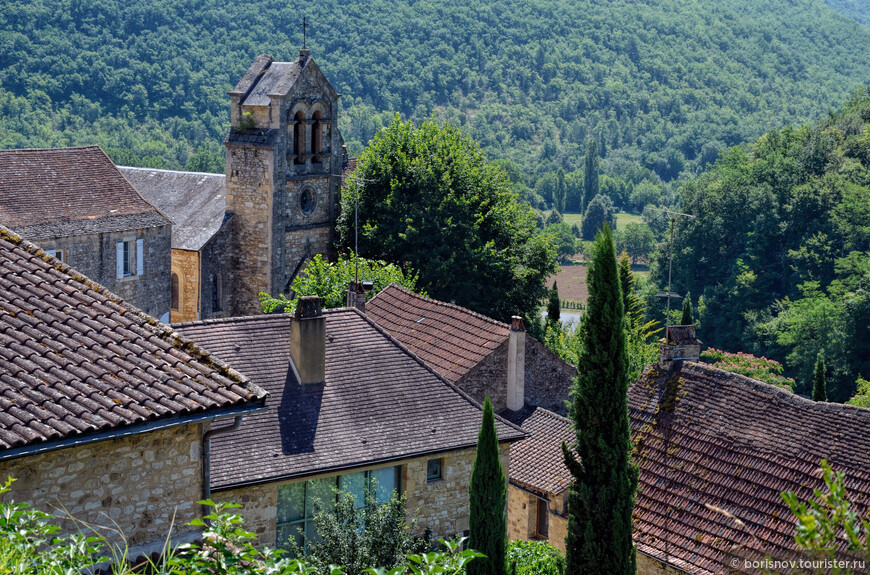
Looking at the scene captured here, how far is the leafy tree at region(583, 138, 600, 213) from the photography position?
507ft

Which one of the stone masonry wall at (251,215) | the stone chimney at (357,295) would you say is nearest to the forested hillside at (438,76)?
the stone masonry wall at (251,215)

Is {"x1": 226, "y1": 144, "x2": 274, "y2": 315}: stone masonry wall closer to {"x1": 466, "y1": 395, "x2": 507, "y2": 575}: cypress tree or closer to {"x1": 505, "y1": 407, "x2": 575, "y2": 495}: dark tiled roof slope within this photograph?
{"x1": 505, "y1": 407, "x2": 575, "y2": 495}: dark tiled roof slope

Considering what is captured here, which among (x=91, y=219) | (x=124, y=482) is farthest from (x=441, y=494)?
(x=91, y=219)

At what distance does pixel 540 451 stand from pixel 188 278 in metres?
20.5

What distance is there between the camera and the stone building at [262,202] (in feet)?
133

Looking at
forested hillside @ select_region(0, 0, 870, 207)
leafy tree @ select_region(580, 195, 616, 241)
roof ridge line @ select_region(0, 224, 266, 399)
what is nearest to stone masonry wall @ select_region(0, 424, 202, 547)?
roof ridge line @ select_region(0, 224, 266, 399)

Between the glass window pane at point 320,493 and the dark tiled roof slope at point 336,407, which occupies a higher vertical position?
the dark tiled roof slope at point 336,407

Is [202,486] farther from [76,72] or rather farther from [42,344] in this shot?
[76,72]

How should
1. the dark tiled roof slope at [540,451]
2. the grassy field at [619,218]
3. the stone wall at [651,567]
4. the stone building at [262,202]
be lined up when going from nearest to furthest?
the stone wall at [651,567]
the dark tiled roof slope at [540,451]
the stone building at [262,202]
the grassy field at [619,218]

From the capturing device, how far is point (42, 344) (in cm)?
1039

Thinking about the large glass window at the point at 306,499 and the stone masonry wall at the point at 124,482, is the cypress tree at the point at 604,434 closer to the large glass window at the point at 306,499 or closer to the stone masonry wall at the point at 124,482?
the large glass window at the point at 306,499

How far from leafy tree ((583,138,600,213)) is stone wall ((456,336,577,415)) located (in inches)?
5089

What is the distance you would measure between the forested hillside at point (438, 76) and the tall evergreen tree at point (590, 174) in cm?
486

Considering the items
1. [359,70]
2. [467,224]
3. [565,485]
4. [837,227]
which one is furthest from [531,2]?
[565,485]
